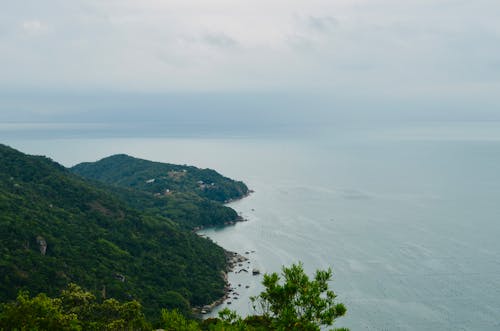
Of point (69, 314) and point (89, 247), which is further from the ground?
point (69, 314)

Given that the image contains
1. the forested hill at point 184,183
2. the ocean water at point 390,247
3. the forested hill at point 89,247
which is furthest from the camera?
the forested hill at point 184,183

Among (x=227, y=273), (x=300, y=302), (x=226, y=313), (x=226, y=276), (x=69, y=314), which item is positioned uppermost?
(x=300, y=302)

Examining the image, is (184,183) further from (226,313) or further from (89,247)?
(226,313)

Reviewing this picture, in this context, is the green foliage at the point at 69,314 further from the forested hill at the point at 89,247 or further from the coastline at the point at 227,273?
the coastline at the point at 227,273

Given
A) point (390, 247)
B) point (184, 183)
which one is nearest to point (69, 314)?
point (390, 247)

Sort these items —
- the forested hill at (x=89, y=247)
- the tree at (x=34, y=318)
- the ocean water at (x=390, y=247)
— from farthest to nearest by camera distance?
the ocean water at (x=390, y=247) → the forested hill at (x=89, y=247) → the tree at (x=34, y=318)

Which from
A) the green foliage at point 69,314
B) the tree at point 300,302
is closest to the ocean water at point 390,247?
the green foliage at point 69,314
